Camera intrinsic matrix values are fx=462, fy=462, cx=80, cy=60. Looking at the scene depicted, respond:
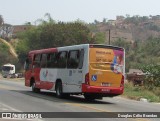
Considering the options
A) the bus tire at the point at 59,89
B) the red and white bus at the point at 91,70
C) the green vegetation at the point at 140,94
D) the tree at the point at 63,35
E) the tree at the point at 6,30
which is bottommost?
the green vegetation at the point at 140,94

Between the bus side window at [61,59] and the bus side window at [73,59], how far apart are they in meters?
0.60

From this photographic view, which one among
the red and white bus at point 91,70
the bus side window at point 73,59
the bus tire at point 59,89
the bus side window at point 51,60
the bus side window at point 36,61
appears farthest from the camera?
the bus side window at point 36,61

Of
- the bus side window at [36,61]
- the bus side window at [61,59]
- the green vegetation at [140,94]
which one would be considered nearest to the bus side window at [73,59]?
the bus side window at [61,59]

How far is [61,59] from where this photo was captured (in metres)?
25.8

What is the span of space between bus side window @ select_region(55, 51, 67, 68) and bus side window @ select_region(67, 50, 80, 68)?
1.96 feet

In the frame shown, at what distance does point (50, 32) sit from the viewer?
268ft

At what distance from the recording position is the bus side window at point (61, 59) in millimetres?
25234

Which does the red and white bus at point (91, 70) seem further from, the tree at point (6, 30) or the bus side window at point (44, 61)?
the tree at point (6, 30)

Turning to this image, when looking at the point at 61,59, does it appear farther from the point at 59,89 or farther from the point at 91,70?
the point at 91,70

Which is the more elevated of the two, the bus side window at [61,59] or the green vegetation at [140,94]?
the bus side window at [61,59]

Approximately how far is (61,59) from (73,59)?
1795 mm

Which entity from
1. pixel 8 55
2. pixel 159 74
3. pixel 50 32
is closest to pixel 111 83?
pixel 159 74

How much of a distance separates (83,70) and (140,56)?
8017 centimetres

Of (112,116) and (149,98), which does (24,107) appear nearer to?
(112,116)
